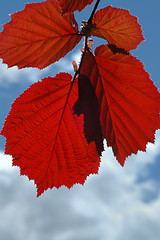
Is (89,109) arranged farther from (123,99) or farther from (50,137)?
(50,137)

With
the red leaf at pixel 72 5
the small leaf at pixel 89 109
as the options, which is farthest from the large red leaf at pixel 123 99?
the red leaf at pixel 72 5

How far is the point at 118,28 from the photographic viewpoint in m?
0.87

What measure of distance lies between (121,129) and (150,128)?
10 centimetres

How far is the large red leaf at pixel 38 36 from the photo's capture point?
0.84 m

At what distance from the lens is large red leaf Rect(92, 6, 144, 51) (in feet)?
2.70

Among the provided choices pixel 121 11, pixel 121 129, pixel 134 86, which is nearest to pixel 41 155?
pixel 121 129

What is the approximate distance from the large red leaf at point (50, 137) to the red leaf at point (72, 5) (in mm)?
285

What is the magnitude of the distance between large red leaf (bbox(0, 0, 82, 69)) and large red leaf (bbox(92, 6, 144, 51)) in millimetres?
61

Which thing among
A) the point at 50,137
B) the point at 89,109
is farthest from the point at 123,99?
the point at 50,137

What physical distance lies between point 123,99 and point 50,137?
10.6 inches

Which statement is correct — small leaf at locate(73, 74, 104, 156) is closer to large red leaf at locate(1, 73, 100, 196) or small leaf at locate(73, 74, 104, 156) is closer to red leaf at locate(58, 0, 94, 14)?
large red leaf at locate(1, 73, 100, 196)

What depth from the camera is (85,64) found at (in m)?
0.89

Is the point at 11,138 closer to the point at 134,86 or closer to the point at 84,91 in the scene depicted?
the point at 84,91

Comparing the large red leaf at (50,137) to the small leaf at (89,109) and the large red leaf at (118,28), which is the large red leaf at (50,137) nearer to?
the small leaf at (89,109)
